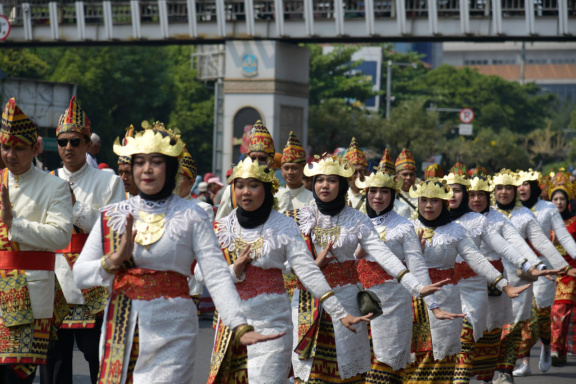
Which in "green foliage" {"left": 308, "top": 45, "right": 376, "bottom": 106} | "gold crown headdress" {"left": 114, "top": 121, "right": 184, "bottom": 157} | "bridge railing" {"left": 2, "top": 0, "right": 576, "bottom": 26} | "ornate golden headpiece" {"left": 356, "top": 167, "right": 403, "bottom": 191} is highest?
"bridge railing" {"left": 2, "top": 0, "right": 576, "bottom": 26}

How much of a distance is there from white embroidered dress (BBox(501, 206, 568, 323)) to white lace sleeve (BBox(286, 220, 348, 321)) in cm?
539

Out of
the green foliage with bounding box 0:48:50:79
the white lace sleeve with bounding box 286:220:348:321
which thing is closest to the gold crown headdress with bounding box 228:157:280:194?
the white lace sleeve with bounding box 286:220:348:321

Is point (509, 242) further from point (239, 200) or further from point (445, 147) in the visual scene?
point (445, 147)

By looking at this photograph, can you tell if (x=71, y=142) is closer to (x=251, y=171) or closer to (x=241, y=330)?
(x=251, y=171)

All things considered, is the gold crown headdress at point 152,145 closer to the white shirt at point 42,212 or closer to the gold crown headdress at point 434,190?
the white shirt at point 42,212

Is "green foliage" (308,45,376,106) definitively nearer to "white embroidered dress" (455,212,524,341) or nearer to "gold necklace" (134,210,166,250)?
"white embroidered dress" (455,212,524,341)

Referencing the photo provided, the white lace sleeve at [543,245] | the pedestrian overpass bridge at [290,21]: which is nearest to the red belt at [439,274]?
the white lace sleeve at [543,245]

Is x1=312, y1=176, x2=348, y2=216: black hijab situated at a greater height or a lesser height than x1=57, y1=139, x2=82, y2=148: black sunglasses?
lesser

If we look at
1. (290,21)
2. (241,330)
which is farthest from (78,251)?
(290,21)

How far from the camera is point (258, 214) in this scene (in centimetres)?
688

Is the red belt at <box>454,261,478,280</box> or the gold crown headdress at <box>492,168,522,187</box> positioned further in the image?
the gold crown headdress at <box>492,168,522,187</box>

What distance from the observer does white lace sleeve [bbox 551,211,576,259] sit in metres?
12.7

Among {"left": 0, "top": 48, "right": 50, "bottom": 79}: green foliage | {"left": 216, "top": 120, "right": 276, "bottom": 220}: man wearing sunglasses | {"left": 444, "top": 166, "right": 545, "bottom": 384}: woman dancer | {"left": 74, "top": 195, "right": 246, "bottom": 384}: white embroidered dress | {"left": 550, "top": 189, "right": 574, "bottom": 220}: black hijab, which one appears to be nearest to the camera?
{"left": 74, "top": 195, "right": 246, "bottom": 384}: white embroidered dress

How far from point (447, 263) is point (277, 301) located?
2909mm
